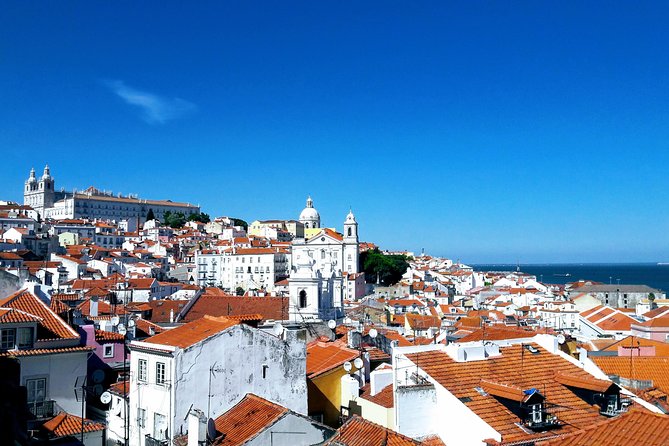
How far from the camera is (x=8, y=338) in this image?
1471 centimetres

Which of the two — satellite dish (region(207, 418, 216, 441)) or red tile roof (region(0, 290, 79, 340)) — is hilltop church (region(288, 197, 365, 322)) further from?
satellite dish (region(207, 418, 216, 441))

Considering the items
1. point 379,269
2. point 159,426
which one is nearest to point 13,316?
point 159,426

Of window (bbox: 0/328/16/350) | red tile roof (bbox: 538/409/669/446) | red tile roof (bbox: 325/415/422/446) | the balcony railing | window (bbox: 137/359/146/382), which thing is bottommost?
the balcony railing

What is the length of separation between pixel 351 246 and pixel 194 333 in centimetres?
9419

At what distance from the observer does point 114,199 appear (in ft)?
535

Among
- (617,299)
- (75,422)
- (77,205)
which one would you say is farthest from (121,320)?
(77,205)

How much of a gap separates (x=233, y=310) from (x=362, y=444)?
1246 inches

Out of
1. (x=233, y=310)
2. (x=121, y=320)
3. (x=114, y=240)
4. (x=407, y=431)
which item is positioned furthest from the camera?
(x=114, y=240)

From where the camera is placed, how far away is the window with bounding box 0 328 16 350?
14.6 metres

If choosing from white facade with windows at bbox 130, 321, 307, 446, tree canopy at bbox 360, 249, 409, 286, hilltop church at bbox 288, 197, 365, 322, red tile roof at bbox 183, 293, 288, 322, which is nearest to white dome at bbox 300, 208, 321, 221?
hilltop church at bbox 288, 197, 365, 322

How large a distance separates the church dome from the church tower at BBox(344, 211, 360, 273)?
31616 millimetres

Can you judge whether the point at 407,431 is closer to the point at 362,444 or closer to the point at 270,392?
the point at 362,444

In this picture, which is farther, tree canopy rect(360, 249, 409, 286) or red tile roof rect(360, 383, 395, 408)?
tree canopy rect(360, 249, 409, 286)

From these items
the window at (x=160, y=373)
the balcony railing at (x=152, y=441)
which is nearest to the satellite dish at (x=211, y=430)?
the balcony railing at (x=152, y=441)
